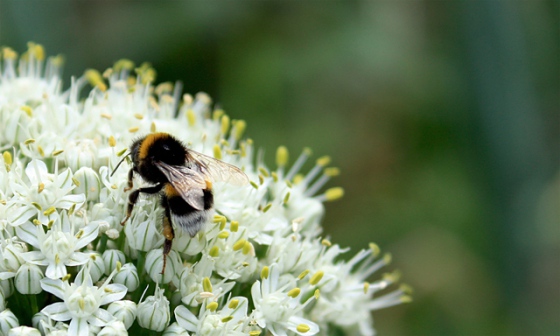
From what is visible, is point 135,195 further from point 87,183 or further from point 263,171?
point 263,171

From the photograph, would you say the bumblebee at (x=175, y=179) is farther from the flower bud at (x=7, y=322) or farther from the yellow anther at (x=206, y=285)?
the flower bud at (x=7, y=322)

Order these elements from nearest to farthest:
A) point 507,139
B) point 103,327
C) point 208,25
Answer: point 103,327
point 507,139
point 208,25

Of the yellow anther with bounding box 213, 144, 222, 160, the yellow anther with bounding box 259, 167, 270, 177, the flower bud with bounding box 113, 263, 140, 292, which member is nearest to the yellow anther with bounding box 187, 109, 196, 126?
the yellow anther with bounding box 213, 144, 222, 160

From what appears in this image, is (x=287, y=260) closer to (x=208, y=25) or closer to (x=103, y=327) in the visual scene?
(x=103, y=327)

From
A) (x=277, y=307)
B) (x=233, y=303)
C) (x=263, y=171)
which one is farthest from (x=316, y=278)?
(x=263, y=171)

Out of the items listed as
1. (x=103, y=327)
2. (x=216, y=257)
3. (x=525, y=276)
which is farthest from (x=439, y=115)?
→ (x=103, y=327)

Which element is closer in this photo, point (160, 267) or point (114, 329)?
point (114, 329)

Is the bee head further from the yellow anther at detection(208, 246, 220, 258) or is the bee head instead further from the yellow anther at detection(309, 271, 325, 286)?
the yellow anther at detection(309, 271, 325, 286)
